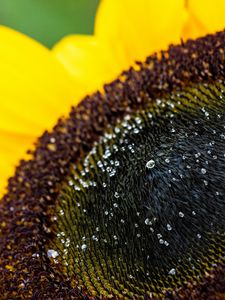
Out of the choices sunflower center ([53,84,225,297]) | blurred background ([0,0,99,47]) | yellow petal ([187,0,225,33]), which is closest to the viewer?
sunflower center ([53,84,225,297])

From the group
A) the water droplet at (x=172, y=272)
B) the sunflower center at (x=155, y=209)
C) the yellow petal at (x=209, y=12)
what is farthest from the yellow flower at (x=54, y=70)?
the water droplet at (x=172, y=272)

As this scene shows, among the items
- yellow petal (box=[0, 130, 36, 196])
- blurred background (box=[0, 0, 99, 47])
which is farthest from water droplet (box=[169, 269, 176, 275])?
blurred background (box=[0, 0, 99, 47])

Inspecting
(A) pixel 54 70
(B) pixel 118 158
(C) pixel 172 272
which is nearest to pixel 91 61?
(A) pixel 54 70

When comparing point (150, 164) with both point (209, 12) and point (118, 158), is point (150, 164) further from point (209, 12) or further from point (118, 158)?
point (209, 12)

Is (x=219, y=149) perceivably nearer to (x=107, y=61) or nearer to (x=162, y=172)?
(x=162, y=172)

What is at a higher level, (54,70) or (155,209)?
(54,70)

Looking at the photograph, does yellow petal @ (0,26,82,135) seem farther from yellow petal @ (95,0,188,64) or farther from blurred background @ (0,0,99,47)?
blurred background @ (0,0,99,47)
